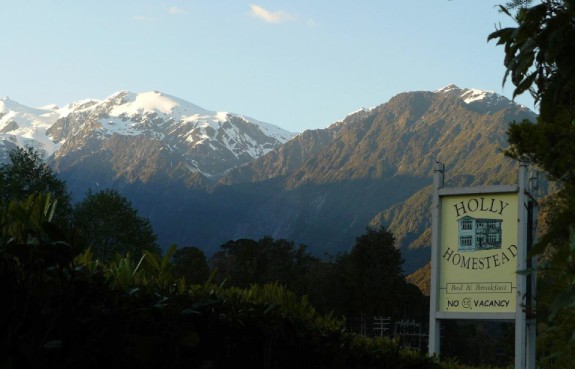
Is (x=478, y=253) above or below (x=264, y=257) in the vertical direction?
below

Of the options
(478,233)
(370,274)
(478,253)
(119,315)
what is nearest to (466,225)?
(478,233)

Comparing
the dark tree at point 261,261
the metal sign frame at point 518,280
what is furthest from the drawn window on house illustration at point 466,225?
the dark tree at point 261,261

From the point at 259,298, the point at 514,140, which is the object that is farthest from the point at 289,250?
the point at 259,298

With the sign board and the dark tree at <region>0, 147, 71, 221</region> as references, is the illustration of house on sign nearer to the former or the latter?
the sign board

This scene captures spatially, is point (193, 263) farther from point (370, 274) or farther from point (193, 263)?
point (370, 274)

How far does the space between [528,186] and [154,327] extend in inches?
542

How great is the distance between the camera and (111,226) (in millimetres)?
70938

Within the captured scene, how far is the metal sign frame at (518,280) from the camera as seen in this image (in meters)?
16.7

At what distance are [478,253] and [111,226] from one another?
56022 mm

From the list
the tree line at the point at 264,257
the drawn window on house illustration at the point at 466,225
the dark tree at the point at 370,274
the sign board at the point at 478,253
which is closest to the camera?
the sign board at the point at 478,253

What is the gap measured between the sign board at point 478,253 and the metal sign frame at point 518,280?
0.09m

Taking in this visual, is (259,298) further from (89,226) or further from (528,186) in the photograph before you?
(89,226)

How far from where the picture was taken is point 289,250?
114562mm

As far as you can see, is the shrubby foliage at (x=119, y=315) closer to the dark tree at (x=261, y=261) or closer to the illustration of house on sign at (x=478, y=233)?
the illustration of house on sign at (x=478, y=233)
